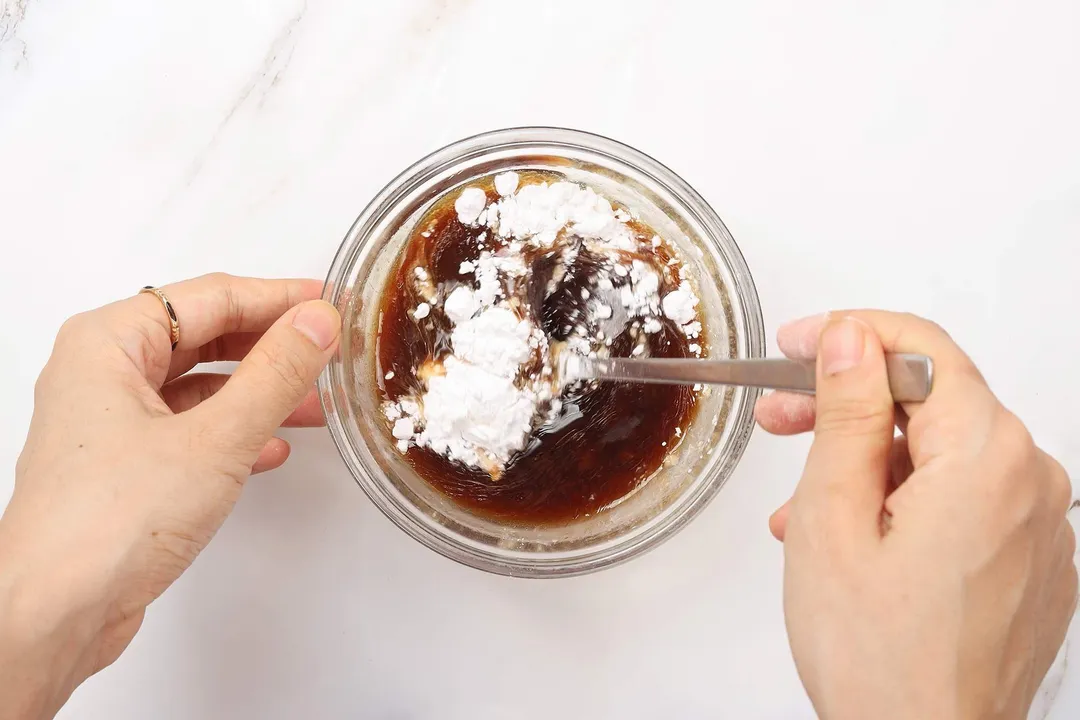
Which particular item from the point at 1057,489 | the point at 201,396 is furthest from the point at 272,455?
the point at 1057,489

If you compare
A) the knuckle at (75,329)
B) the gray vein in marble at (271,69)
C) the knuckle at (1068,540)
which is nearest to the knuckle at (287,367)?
the knuckle at (75,329)

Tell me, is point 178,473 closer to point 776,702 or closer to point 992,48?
point 776,702

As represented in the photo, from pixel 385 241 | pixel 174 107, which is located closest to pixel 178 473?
pixel 385 241

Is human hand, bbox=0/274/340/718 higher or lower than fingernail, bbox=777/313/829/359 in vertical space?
lower

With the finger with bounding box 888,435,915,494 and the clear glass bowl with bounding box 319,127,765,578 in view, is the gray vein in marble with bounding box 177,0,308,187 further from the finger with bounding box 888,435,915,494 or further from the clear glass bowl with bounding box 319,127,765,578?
the finger with bounding box 888,435,915,494

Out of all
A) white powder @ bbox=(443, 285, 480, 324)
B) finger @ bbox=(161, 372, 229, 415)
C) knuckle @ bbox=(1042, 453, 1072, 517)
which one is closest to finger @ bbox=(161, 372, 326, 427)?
finger @ bbox=(161, 372, 229, 415)
